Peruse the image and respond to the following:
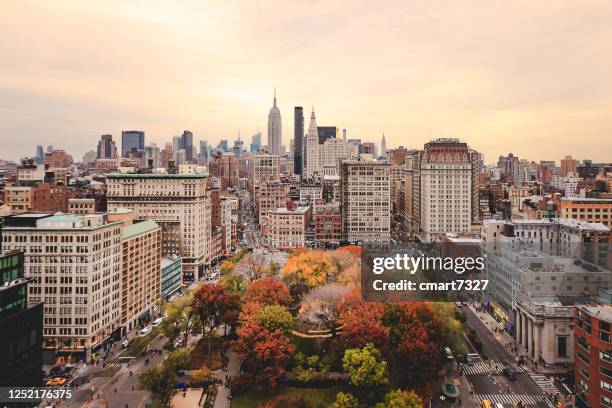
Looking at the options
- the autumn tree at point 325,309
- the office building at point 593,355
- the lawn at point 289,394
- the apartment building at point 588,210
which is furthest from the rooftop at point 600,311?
the apartment building at point 588,210

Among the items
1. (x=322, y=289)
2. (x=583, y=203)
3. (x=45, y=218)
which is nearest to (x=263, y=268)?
(x=322, y=289)

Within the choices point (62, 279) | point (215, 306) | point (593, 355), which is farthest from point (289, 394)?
point (62, 279)

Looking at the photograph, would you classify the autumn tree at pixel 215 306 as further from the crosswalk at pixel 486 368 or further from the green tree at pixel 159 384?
the crosswalk at pixel 486 368

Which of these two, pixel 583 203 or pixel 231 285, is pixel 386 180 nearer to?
pixel 583 203

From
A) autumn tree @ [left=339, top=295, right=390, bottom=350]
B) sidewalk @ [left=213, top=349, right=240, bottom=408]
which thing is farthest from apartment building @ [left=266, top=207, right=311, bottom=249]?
autumn tree @ [left=339, top=295, right=390, bottom=350]

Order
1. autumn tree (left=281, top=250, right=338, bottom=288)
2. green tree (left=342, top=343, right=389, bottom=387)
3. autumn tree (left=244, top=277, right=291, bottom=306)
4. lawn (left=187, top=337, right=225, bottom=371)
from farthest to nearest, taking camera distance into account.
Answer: autumn tree (left=281, top=250, right=338, bottom=288) < autumn tree (left=244, top=277, right=291, bottom=306) < lawn (left=187, top=337, right=225, bottom=371) < green tree (left=342, top=343, right=389, bottom=387)

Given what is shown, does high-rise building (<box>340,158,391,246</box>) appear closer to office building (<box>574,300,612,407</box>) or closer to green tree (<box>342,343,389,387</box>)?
office building (<box>574,300,612,407</box>)
